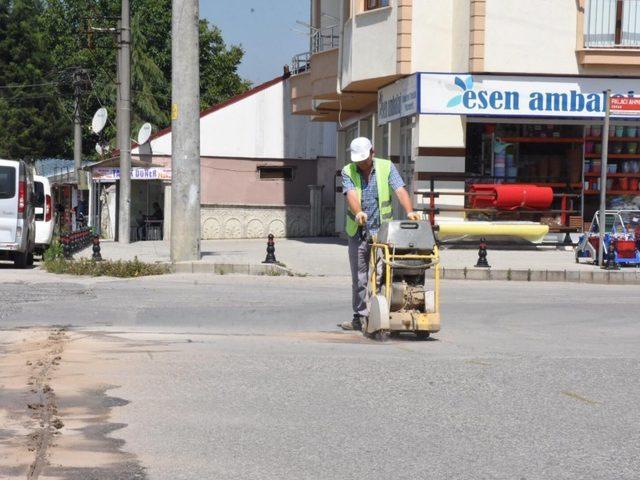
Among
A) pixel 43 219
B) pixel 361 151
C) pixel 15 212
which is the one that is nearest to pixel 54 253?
pixel 15 212

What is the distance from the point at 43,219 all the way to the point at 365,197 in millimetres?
17176

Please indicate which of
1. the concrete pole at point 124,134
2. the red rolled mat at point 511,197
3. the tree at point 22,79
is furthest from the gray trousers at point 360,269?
the tree at point 22,79

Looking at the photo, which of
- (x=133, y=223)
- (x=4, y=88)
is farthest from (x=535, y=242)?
(x=4, y=88)

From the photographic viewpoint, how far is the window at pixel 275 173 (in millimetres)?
39125

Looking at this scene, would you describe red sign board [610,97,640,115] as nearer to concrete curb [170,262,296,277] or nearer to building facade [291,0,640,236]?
building facade [291,0,640,236]

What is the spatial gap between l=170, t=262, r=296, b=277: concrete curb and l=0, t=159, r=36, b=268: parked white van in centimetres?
323

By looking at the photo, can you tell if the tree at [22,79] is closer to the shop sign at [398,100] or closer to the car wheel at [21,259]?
the shop sign at [398,100]

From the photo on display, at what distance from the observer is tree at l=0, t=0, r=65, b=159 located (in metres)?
65.0

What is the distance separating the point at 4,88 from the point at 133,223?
98.8ft

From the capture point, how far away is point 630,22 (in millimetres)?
25297

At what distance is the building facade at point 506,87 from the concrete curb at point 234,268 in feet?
21.4

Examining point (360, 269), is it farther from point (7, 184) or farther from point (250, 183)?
point (250, 183)

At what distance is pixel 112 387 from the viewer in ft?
24.9

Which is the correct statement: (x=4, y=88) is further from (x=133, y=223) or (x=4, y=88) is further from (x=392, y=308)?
(x=392, y=308)
